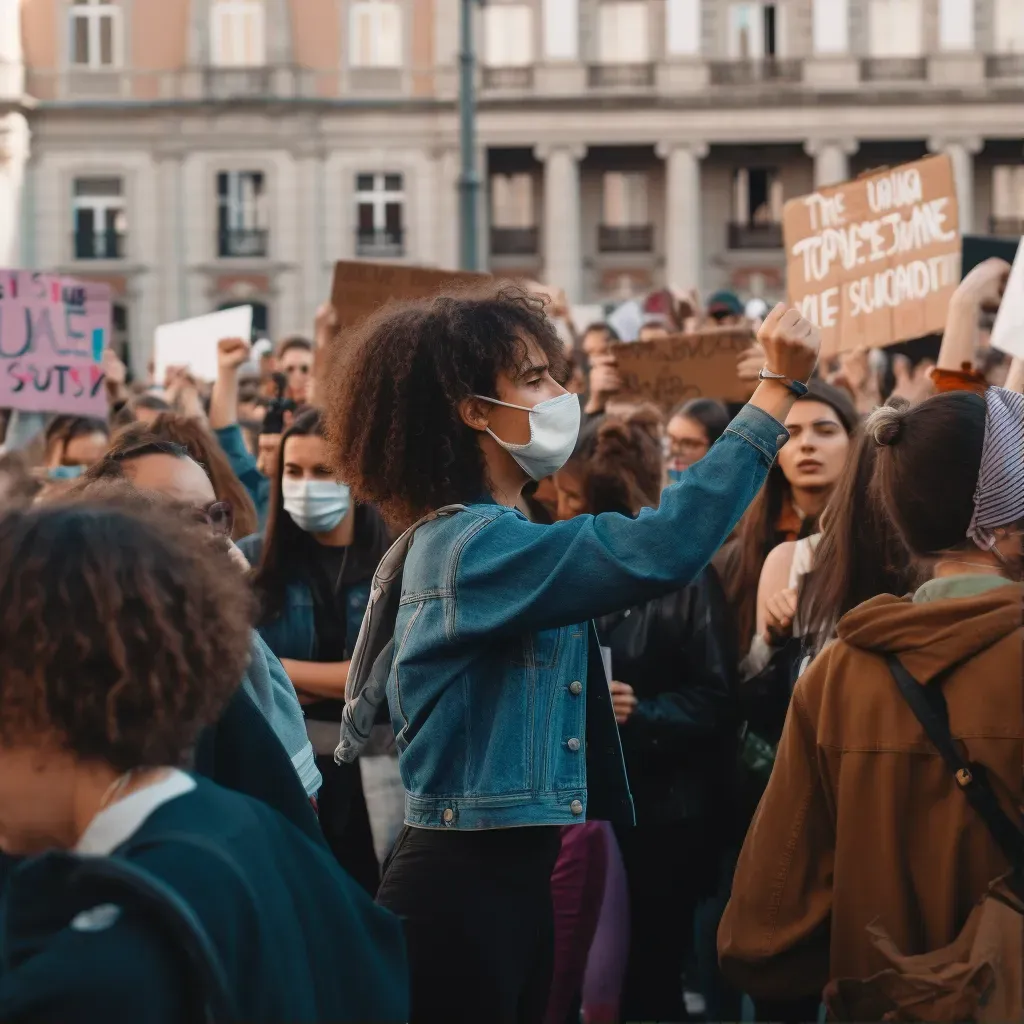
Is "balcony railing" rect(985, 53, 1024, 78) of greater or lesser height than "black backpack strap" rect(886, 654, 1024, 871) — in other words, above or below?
above

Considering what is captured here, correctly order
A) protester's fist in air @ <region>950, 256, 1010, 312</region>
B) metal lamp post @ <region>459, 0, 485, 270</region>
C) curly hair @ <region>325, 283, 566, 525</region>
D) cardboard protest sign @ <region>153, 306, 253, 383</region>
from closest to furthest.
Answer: curly hair @ <region>325, 283, 566, 525</region> → protester's fist in air @ <region>950, 256, 1010, 312</region> → cardboard protest sign @ <region>153, 306, 253, 383</region> → metal lamp post @ <region>459, 0, 485, 270</region>

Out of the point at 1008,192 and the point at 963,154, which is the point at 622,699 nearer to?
the point at 963,154

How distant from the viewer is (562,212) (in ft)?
119

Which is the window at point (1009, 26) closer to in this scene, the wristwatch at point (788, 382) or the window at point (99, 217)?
the window at point (99, 217)

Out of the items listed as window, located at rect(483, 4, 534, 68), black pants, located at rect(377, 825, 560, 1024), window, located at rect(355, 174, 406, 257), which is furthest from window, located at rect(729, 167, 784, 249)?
black pants, located at rect(377, 825, 560, 1024)

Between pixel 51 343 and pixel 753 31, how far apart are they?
3156 cm

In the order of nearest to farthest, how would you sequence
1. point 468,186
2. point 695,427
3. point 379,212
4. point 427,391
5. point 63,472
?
point 427,391, point 695,427, point 63,472, point 468,186, point 379,212

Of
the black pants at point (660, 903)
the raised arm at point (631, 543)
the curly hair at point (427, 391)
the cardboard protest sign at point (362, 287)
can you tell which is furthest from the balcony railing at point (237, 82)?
the raised arm at point (631, 543)

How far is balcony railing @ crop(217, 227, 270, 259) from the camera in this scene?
35.7 meters

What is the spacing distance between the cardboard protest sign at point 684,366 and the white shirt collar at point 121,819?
5.85 m

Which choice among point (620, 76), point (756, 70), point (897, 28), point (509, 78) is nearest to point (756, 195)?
point (756, 70)

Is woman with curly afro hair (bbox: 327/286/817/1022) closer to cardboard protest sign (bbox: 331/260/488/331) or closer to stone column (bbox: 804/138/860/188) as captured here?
cardboard protest sign (bbox: 331/260/488/331)

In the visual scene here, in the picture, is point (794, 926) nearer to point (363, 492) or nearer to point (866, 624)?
point (866, 624)

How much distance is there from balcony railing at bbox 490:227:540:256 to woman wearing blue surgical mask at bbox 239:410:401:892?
109 ft
